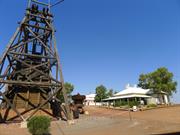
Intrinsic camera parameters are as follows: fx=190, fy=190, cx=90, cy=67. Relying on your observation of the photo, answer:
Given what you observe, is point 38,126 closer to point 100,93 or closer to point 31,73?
point 31,73

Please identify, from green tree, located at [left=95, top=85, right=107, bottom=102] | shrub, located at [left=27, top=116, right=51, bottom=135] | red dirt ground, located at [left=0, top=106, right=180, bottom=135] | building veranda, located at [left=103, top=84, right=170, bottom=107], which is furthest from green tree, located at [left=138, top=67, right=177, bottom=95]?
shrub, located at [left=27, top=116, right=51, bottom=135]

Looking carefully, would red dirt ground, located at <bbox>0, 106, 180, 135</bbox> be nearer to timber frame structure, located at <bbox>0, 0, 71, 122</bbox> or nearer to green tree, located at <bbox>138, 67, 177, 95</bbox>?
timber frame structure, located at <bbox>0, 0, 71, 122</bbox>

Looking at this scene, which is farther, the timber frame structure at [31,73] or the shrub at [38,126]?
the timber frame structure at [31,73]

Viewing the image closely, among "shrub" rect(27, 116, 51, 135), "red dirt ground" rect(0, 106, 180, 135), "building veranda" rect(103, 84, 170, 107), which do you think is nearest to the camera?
"shrub" rect(27, 116, 51, 135)

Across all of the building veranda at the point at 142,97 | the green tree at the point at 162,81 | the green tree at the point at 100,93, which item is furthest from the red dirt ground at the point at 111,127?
the green tree at the point at 100,93

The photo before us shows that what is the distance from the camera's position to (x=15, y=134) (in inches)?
487

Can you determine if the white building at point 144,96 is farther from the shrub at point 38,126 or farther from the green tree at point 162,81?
the shrub at point 38,126

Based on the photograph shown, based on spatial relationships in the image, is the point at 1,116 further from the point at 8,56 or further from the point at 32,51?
the point at 32,51

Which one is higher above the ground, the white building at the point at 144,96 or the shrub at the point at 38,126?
the white building at the point at 144,96

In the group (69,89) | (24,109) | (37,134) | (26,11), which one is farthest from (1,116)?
(69,89)

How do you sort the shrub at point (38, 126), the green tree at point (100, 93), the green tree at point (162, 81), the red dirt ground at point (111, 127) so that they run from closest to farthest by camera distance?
the shrub at point (38, 126) < the red dirt ground at point (111, 127) < the green tree at point (162, 81) < the green tree at point (100, 93)

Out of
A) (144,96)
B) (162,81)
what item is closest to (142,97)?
(144,96)

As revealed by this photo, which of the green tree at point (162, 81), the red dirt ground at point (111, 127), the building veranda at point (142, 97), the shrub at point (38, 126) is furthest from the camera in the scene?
the green tree at point (162, 81)

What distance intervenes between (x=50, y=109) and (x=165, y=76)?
3938 cm
